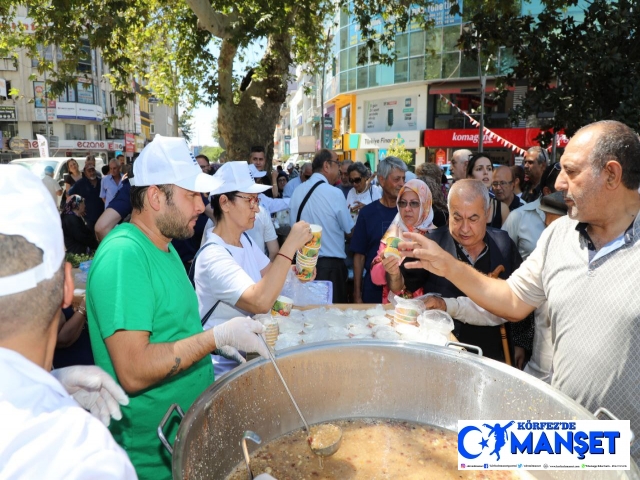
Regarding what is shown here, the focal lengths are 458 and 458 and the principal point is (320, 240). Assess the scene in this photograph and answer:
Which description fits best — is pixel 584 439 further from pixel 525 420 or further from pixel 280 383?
pixel 280 383

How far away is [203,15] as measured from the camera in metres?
6.77

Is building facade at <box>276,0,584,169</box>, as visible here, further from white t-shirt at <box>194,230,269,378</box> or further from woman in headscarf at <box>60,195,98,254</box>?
white t-shirt at <box>194,230,269,378</box>

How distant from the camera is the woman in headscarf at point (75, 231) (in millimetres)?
5234

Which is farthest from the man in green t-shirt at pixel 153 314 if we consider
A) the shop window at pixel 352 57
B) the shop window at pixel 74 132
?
the shop window at pixel 74 132

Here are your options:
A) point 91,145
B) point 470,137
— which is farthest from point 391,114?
point 91,145

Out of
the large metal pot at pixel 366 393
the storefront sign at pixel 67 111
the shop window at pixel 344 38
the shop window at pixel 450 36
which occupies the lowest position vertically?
the large metal pot at pixel 366 393

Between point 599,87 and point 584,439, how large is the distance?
4565mm

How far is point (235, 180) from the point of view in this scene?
8.66 feet

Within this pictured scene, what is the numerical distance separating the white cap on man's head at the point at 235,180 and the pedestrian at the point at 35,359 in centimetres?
174

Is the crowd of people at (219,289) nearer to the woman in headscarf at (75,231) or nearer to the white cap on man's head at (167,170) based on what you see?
the white cap on man's head at (167,170)

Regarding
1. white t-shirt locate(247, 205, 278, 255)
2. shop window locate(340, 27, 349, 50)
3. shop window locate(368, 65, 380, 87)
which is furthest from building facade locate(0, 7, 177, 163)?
white t-shirt locate(247, 205, 278, 255)

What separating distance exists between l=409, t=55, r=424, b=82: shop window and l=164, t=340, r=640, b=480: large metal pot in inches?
1059

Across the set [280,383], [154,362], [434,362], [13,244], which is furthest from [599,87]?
[13,244]

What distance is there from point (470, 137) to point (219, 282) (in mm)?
25675
